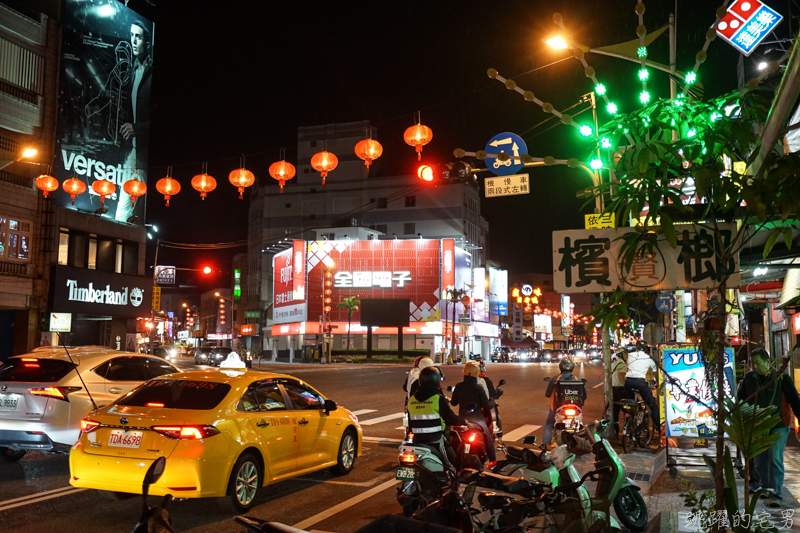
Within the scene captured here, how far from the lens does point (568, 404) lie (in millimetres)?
9438

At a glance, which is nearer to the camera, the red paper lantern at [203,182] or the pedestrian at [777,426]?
the pedestrian at [777,426]

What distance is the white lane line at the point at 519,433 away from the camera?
13.2 m

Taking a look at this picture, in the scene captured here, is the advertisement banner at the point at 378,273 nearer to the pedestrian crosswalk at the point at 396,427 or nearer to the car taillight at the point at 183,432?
the pedestrian crosswalk at the point at 396,427

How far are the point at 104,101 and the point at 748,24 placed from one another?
28.5 m

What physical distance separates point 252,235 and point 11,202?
81.5 metres

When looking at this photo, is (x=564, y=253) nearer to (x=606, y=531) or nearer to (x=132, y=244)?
(x=606, y=531)

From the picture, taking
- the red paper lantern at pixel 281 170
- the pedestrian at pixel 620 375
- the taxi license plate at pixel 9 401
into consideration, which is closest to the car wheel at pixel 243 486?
the taxi license plate at pixel 9 401

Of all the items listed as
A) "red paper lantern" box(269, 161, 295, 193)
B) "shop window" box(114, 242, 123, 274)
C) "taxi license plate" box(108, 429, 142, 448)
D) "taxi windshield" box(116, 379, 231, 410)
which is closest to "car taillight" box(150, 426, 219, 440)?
"taxi license plate" box(108, 429, 142, 448)

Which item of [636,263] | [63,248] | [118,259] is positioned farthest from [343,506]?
[118,259]

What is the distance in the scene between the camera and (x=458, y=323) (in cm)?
7606

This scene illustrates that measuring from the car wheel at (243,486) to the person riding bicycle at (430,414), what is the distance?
1.96 m

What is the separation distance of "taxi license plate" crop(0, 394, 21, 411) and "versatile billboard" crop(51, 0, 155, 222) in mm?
22567

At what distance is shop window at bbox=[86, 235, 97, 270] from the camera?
1238 inches

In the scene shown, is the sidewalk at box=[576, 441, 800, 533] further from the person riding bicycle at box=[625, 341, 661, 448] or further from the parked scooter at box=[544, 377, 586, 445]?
the person riding bicycle at box=[625, 341, 661, 448]
